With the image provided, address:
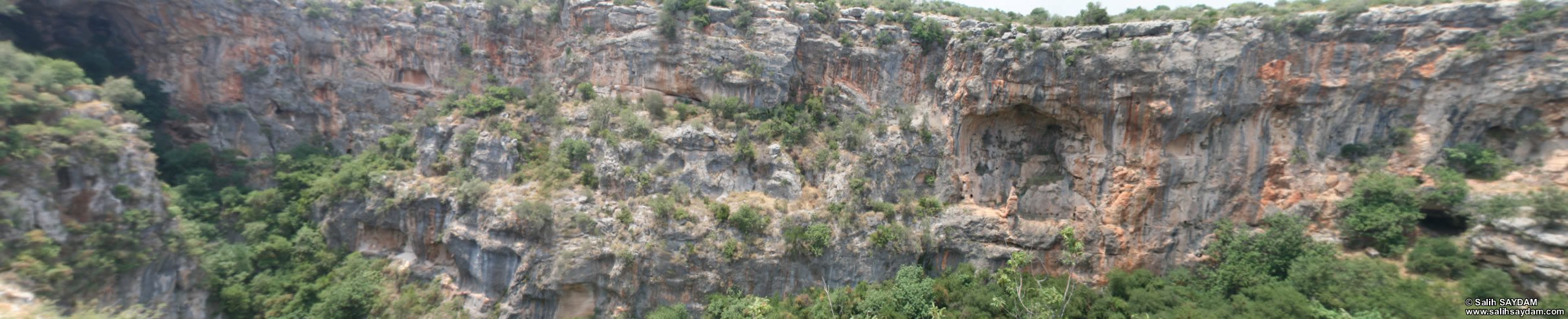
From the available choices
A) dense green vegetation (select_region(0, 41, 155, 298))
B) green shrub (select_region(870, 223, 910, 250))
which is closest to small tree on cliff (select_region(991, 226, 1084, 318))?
green shrub (select_region(870, 223, 910, 250))

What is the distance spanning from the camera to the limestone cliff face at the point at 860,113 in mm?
20250

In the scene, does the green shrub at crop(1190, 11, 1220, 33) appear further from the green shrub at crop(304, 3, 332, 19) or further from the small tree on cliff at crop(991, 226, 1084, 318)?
the green shrub at crop(304, 3, 332, 19)

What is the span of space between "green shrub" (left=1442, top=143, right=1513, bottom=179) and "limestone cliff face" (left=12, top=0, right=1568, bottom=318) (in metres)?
0.44

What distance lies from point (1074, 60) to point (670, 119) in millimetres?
16068

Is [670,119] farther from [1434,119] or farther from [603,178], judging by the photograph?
[1434,119]

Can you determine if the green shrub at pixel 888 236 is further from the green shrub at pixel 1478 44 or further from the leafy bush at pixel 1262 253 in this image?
the green shrub at pixel 1478 44

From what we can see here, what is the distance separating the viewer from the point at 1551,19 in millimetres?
17938

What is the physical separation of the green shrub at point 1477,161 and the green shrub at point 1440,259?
9.61 ft

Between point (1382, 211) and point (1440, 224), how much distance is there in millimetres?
2237

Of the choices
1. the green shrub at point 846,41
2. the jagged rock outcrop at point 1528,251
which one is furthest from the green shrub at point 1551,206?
the green shrub at point 846,41

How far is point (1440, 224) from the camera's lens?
1983 cm

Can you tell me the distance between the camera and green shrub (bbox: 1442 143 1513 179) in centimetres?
1900

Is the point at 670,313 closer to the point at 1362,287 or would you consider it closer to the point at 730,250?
the point at 730,250

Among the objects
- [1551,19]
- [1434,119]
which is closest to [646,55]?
[1434,119]
